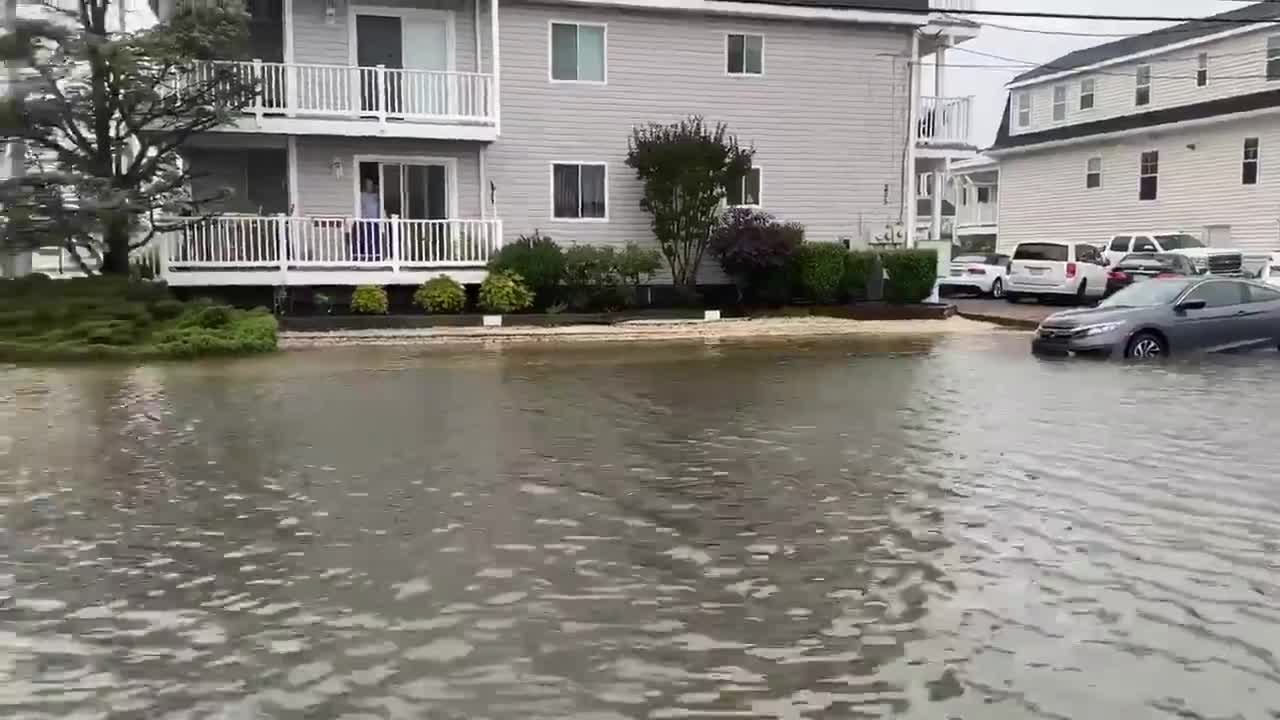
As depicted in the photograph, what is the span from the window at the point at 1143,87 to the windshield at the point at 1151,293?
2556 centimetres

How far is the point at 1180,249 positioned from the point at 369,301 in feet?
72.3

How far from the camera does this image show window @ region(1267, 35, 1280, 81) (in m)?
36.1

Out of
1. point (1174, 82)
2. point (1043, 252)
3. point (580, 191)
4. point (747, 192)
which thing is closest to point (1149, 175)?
point (1174, 82)

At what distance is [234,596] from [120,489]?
123 inches

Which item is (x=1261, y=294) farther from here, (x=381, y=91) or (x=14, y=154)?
(x=14, y=154)

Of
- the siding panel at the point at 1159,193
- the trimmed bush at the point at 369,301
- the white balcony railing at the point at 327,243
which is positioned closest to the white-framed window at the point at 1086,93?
the siding panel at the point at 1159,193

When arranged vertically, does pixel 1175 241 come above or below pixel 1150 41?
below

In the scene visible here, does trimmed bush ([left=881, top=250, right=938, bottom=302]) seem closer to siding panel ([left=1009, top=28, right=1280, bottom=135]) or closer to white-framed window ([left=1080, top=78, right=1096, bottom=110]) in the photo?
siding panel ([left=1009, top=28, right=1280, bottom=135])

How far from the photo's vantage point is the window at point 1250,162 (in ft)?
119

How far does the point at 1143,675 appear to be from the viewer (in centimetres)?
503

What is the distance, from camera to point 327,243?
2430 centimetres

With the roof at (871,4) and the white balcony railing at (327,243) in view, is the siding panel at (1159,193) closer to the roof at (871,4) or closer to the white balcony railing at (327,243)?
the roof at (871,4)

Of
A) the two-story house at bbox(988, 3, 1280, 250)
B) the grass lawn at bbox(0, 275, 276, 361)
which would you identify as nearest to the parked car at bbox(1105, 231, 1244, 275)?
the two-story house at bbox(988, 3, 1280, 250)

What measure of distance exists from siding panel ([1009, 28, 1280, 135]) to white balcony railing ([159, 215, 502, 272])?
26.5 m
